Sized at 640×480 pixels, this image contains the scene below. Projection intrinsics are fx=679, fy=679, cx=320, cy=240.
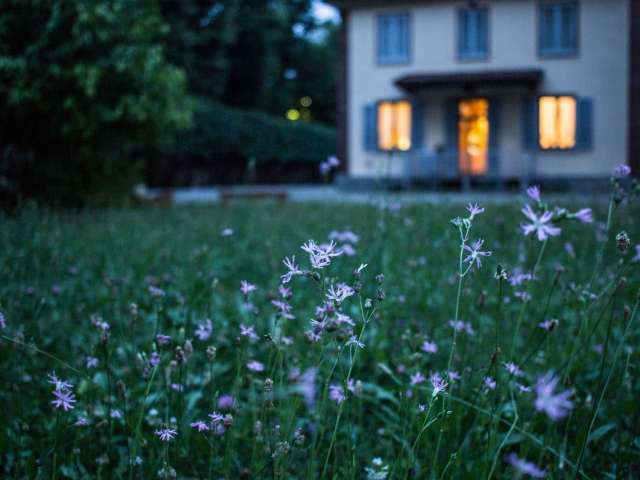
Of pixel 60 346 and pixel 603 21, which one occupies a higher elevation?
pixel 603 21

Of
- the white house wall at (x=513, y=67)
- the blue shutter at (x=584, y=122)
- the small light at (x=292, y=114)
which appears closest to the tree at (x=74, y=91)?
the white house wall at (x=513, y=67)

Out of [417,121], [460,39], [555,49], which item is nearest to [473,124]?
[417,121]

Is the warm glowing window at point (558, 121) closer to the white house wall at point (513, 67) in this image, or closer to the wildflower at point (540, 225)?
the white house wall at point (513, 67)

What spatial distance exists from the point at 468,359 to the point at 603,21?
1629 cm

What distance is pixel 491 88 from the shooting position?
56.5 ft

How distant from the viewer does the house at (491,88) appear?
1628cm

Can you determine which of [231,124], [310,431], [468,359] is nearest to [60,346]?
[310,431]

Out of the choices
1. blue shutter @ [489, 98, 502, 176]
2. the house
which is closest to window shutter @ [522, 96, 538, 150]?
the house

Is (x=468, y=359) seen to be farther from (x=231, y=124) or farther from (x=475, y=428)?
(x=231, y=124)

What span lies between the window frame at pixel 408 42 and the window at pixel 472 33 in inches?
48.7

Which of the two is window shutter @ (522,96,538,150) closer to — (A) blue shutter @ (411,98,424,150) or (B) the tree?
(A) blue shutter @ (411,98,424,150)

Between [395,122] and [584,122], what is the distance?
467 centimetres

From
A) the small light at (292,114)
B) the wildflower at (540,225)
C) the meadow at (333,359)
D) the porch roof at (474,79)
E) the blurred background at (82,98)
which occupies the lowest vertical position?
the meadow at (333,359)

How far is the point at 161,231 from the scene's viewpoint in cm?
651
